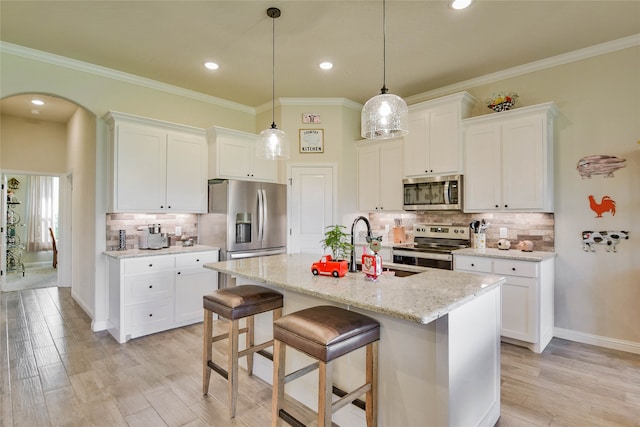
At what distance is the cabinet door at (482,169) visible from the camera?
3641mm

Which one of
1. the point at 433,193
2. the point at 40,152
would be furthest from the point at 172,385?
the point at 40,152

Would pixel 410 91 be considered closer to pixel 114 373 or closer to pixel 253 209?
pixel 253 209

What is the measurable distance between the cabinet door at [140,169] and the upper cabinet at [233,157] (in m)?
0.59

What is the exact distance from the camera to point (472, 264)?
11.4ft

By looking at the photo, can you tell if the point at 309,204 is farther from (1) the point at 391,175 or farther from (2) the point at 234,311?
(2) the point at 234,311

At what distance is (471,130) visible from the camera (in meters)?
3.82

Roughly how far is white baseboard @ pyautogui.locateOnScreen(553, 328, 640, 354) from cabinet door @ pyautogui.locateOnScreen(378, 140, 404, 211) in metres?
2.22

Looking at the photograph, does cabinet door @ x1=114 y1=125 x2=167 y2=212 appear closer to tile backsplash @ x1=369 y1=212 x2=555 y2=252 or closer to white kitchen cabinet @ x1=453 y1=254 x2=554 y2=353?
tile backsplash @ x1=369 y1=212 x2=555 y2=252

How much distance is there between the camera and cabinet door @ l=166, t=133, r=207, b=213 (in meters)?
4.05

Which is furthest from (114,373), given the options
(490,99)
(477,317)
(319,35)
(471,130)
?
(490,99)

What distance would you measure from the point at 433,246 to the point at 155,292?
328 cm

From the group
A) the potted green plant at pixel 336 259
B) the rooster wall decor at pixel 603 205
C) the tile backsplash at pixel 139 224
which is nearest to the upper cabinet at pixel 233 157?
the tile backsplash at pixel 139 224

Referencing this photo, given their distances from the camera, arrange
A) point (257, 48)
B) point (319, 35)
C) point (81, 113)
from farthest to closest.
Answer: point (81, 113), point (257, 48), point (319, 35)

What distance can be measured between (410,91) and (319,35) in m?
1.86
